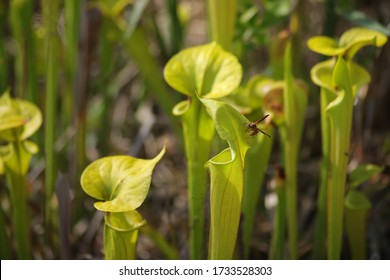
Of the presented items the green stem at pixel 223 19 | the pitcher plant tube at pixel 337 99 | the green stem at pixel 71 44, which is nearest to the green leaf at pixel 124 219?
the pitcher plant tube at pixel 337 99

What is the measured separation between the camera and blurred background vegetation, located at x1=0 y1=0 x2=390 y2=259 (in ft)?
3.91

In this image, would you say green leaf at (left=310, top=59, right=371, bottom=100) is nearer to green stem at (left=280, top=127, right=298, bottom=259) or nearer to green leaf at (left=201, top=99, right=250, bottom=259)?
green stem at (left=280, top=127, right=298, bottom=259)

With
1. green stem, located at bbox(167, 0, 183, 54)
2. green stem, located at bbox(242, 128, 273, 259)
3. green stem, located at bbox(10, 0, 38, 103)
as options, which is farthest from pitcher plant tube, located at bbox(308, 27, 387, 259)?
green stem, located at bbox(10, 0, 38, 103)

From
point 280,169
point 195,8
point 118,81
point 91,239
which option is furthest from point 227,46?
point 195,8

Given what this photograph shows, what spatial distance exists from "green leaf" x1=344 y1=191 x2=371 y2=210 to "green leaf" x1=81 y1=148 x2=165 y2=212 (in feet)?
1.35

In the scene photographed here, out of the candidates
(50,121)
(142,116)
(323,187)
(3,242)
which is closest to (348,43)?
(323,187)

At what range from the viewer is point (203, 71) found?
912 mm

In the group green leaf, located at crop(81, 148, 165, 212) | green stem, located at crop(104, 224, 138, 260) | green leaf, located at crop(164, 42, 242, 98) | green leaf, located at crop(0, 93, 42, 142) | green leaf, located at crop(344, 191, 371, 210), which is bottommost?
green leaf, located at crop(344, 191, 371, 210)

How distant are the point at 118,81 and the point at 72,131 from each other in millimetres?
380

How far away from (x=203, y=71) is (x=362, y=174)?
1.17ft

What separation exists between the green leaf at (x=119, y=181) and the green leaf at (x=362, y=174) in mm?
413

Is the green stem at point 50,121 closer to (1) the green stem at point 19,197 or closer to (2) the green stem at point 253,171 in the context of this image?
(1) the green stem at point 19,197
